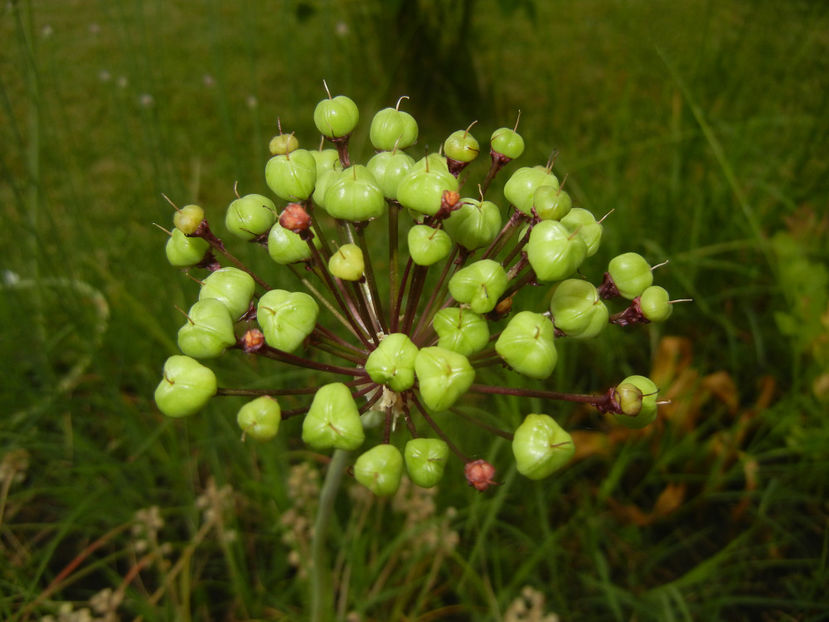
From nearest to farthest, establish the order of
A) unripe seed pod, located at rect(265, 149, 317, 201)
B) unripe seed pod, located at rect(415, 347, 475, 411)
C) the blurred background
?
unripe seed pod, located at rect(415, 347, 475, 411) → unripe seed pod, located at rect(265, 149, 317, 201) → the blurred background

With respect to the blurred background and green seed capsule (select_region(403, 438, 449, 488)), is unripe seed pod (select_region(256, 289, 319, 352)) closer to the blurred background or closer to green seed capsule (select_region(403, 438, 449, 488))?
green seed capsule (select_region(403, 438, 449, 488))

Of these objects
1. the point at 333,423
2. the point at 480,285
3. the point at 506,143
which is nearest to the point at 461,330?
the point at 480,285

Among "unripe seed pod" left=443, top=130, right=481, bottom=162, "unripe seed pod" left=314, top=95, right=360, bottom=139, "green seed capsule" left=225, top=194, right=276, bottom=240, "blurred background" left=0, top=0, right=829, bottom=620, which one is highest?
"unripe seed pod" left=314, top=95, right=360, bottom=139

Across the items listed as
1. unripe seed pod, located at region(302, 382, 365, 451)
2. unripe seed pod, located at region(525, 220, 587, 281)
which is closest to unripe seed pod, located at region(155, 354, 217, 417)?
unripe seed pod, located at region(302, 382, 365, 451)

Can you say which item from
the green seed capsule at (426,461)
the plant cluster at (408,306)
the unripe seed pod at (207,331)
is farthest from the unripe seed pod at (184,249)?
the green seed capsule at (426,461)

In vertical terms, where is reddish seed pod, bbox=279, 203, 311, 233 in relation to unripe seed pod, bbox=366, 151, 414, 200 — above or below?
below

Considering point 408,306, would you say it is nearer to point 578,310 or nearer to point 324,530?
point 578,310
